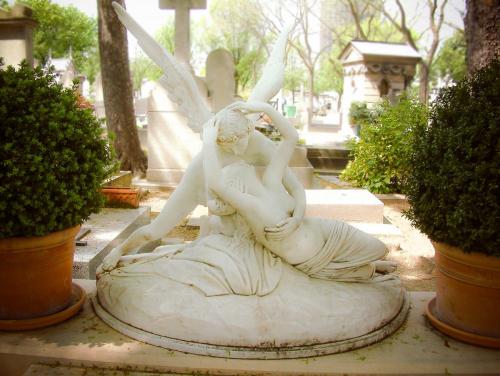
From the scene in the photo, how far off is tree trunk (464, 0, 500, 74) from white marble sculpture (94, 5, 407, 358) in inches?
190

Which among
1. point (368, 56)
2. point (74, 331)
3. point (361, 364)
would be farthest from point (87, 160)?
point (368, 56)

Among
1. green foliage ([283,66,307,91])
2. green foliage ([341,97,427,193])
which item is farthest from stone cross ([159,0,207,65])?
green foliage ([283,66,307,91])

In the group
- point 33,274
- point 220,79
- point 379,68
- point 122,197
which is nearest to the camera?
point 33,274

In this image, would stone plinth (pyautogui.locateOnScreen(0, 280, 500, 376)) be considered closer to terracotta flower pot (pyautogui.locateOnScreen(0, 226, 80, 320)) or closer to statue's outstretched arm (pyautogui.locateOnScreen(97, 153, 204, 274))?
terracotta flower pot (pyautogui.locateOnScreen(0, 226, 80, 320))

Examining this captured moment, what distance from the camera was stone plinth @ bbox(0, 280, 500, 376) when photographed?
2492 millimetres

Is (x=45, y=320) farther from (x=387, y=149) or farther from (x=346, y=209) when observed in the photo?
(x=387, y=149)

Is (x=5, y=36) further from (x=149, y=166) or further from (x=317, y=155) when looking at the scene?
(x=317, y=155)

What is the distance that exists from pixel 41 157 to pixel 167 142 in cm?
710

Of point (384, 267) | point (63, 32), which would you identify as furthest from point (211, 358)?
point (63, 32)

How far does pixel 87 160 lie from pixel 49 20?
38674 mm

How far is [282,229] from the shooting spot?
284cm

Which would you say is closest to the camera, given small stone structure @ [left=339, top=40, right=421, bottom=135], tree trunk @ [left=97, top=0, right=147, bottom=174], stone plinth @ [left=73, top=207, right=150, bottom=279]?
stone plinth @ [left=73, top=207, right=150, bottom=279]

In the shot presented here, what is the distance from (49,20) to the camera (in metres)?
36.5

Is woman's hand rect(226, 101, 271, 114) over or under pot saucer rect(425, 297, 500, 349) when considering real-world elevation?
over
